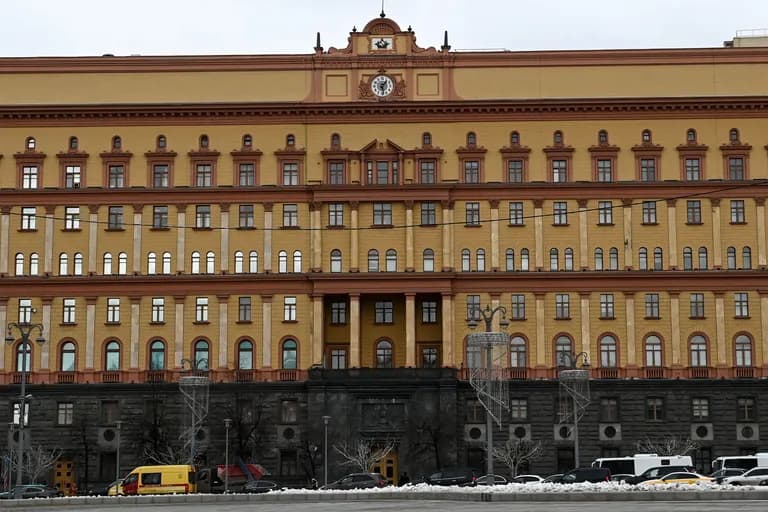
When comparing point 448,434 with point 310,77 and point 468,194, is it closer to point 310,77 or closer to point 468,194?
point 468,194

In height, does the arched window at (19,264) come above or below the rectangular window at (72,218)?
below

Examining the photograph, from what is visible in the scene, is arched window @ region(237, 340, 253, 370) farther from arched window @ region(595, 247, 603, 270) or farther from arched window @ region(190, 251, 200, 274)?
arched window @ region(595, 247, 603, 270)

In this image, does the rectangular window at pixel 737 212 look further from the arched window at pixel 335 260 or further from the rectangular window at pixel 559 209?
the arched window at pixel 335 260

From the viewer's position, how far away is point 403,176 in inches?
4252

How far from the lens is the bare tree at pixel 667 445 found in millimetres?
101875

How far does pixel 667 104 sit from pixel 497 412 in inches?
1378

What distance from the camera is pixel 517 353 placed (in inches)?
4171

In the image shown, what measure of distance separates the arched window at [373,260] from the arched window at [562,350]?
14.0m

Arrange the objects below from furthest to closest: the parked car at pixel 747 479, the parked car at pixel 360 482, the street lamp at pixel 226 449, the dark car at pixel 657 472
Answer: the street lamp at pixel 226 449 < the parked car at pixel 360 482 < the dark car at pixel 657 472 < the parked car at pixel 747 479

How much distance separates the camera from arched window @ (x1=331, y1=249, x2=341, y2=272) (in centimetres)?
10725

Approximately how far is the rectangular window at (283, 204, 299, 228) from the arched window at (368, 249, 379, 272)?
19.0 ft

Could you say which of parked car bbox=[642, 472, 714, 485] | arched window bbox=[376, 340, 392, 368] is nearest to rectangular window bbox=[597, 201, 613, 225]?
arched window bbox=[376, 340, 392, 368]

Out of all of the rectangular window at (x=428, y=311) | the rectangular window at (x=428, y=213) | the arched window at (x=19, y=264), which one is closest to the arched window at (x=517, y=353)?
the rectangular window at (x=428, y=311)

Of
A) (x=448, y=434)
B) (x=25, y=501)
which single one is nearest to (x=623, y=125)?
(x=448, y=434)
